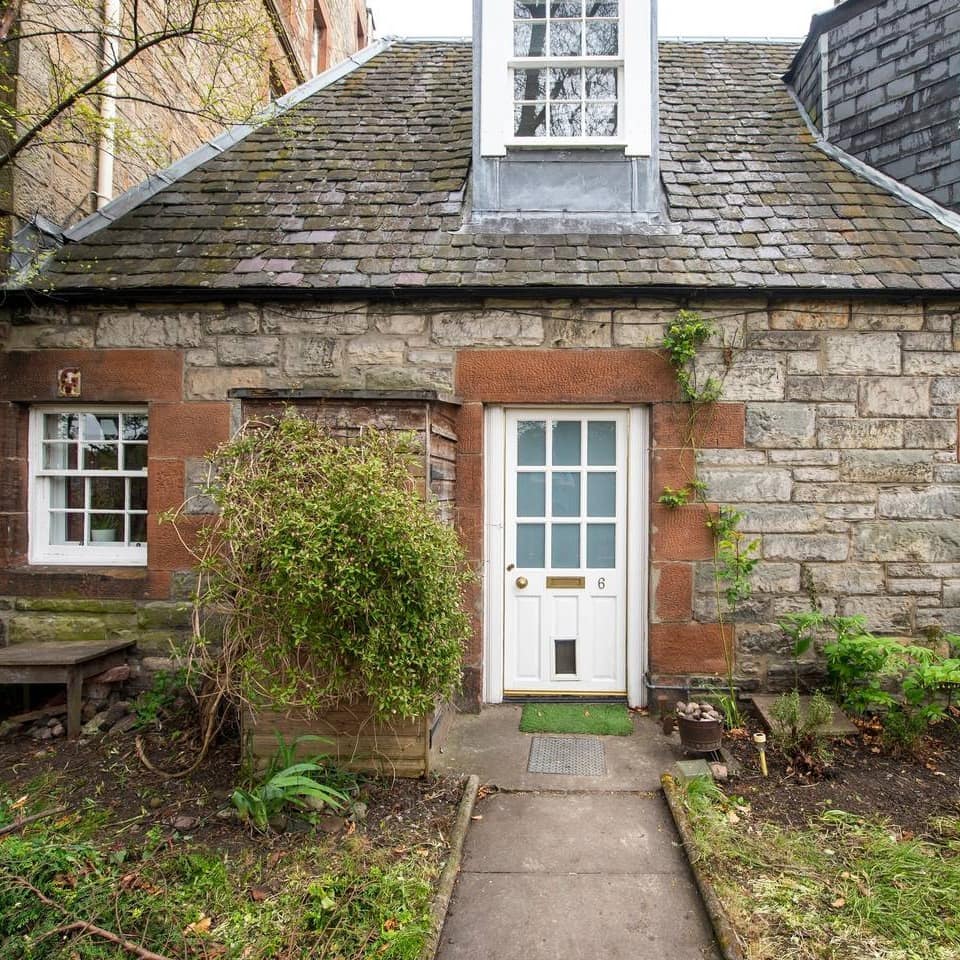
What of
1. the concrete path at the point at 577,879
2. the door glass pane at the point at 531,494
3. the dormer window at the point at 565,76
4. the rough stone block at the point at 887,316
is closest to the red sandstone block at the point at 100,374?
the door glass pane at the point at 531,494

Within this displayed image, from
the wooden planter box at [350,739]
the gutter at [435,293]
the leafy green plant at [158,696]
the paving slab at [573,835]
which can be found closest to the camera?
the paving slab at [573,835]

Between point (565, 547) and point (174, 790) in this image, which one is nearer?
point (174, 790)

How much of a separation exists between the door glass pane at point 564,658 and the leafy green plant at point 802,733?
160 cm

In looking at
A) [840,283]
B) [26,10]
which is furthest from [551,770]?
[26,10]

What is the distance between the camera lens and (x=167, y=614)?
5422 mm

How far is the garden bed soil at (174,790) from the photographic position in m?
3.70

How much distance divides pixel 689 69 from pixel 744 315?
4223mm

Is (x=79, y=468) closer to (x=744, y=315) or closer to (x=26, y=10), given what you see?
(x=26, y=10)

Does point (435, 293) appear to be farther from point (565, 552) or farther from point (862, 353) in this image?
point (862, 353)

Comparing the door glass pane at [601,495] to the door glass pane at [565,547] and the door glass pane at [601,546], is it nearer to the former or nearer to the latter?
the door glass pane at [601,546]

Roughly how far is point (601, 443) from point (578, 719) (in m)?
2.26

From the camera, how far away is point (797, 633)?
510 centimetres

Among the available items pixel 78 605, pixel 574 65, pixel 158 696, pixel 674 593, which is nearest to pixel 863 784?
pixel 674 593

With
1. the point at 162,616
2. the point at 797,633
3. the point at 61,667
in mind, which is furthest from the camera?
the point at 162,616
